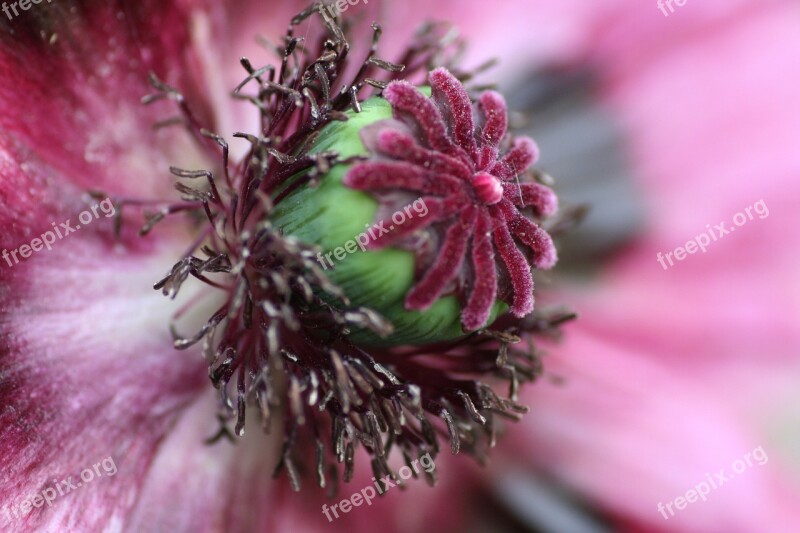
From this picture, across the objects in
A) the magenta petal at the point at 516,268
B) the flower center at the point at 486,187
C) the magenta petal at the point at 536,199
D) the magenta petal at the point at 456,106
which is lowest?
the magenta petal at the point at 516,268

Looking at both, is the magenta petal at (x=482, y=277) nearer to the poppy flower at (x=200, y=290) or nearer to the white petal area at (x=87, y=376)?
the poppy flower at (x=200, y=290)

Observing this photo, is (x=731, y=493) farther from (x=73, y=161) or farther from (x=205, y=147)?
(x=73, y=161)

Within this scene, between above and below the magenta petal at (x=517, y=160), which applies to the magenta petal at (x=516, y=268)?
below

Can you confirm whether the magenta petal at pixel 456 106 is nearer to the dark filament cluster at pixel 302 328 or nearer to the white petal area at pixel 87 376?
the dark filament cluster at pixel 302 328

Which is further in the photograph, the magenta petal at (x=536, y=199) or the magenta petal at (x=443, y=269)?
the magenta petal at (x=536, y=199)

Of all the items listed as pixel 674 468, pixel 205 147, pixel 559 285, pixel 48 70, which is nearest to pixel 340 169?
pixel 205 147

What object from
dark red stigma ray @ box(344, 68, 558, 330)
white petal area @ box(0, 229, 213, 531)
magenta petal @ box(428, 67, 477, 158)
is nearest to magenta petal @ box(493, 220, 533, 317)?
dark red stigma ray @ box(344, 68, 558, 330)

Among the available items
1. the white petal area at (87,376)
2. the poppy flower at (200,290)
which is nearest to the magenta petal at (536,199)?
the poppy flower at (200,290)
